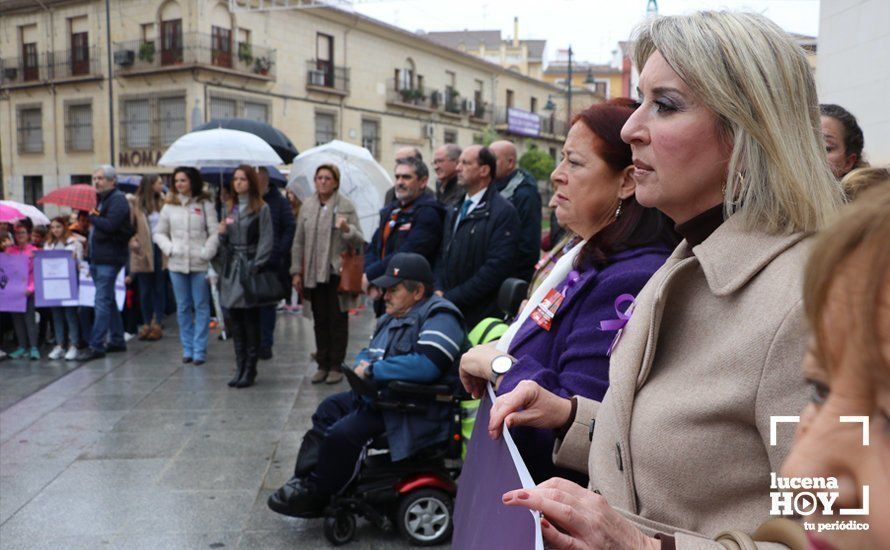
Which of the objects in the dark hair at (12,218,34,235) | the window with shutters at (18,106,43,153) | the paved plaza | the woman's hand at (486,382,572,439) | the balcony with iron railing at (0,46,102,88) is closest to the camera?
the woman's hand at (486,382,572,439)

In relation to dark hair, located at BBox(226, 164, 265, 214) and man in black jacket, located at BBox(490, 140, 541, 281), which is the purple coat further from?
dark hair, located at BBox(226, 164, 265, 214)

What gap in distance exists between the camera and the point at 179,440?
5.61 metres

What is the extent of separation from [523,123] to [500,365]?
4845 centimetres

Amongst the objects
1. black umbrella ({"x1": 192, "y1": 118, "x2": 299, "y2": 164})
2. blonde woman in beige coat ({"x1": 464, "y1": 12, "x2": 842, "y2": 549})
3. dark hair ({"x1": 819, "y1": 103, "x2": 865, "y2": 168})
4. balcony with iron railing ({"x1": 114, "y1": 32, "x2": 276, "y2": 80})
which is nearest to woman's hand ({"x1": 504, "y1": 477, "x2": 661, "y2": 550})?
blonde woman in beige coat ({"x1": 464, "y1": 12, "x2": 842, "y2": 549})

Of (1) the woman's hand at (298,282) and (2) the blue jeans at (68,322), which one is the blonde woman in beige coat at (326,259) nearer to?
(1) the woman's hand at (298,282)

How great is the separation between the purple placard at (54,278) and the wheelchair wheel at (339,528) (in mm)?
6070

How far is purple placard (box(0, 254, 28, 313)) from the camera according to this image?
336 inches

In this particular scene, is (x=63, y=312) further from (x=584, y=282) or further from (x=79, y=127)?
(x=79, y=127)

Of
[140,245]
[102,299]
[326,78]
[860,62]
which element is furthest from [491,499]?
[326,78]

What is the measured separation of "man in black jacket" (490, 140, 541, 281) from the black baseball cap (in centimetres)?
135

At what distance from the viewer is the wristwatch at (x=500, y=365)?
1928 mm

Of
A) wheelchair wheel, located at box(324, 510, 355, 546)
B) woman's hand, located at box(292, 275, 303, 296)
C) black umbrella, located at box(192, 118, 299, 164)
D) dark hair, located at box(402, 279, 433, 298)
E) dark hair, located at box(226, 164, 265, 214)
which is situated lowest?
wheelchair wheel, located at box(324, 510, 355, 546)

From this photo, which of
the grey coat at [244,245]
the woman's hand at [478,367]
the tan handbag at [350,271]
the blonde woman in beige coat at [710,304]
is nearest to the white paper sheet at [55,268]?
the grey coat at [244,245]

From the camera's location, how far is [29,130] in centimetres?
3181
